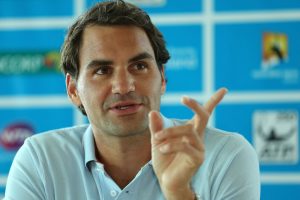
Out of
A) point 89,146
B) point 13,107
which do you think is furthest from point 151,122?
point 13,107

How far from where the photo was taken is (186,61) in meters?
2.76

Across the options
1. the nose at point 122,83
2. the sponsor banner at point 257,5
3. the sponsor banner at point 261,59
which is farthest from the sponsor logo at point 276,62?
the nose at point 122,83

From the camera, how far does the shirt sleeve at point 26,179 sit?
1.59 meters

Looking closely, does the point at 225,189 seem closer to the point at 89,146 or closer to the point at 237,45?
the point at 89,146

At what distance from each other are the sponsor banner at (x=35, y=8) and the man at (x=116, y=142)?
114 centimetres

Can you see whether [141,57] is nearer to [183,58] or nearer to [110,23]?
[110,23]

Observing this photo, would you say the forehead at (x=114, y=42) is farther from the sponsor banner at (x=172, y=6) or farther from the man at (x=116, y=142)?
the sponsor banner at (x=172, y=6)

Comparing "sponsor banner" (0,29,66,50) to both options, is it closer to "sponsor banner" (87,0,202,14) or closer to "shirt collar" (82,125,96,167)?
"sponsor banner" (87,0,202,14)

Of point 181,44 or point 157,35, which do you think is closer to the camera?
point 157,35

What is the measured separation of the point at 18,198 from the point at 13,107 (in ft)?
4.47

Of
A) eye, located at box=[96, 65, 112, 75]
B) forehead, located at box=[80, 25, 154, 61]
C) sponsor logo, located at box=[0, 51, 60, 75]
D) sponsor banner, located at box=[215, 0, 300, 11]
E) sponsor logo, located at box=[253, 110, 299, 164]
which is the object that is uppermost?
sponsor banner, located at box=[215, 0, 300, 11]

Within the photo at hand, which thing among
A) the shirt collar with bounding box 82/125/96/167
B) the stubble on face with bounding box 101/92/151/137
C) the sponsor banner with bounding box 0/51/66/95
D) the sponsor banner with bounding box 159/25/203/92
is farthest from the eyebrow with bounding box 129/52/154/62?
the sponsor banner with bounding box 0/51/66/95

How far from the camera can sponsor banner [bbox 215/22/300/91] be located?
2695 mm

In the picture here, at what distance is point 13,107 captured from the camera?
290 cm
